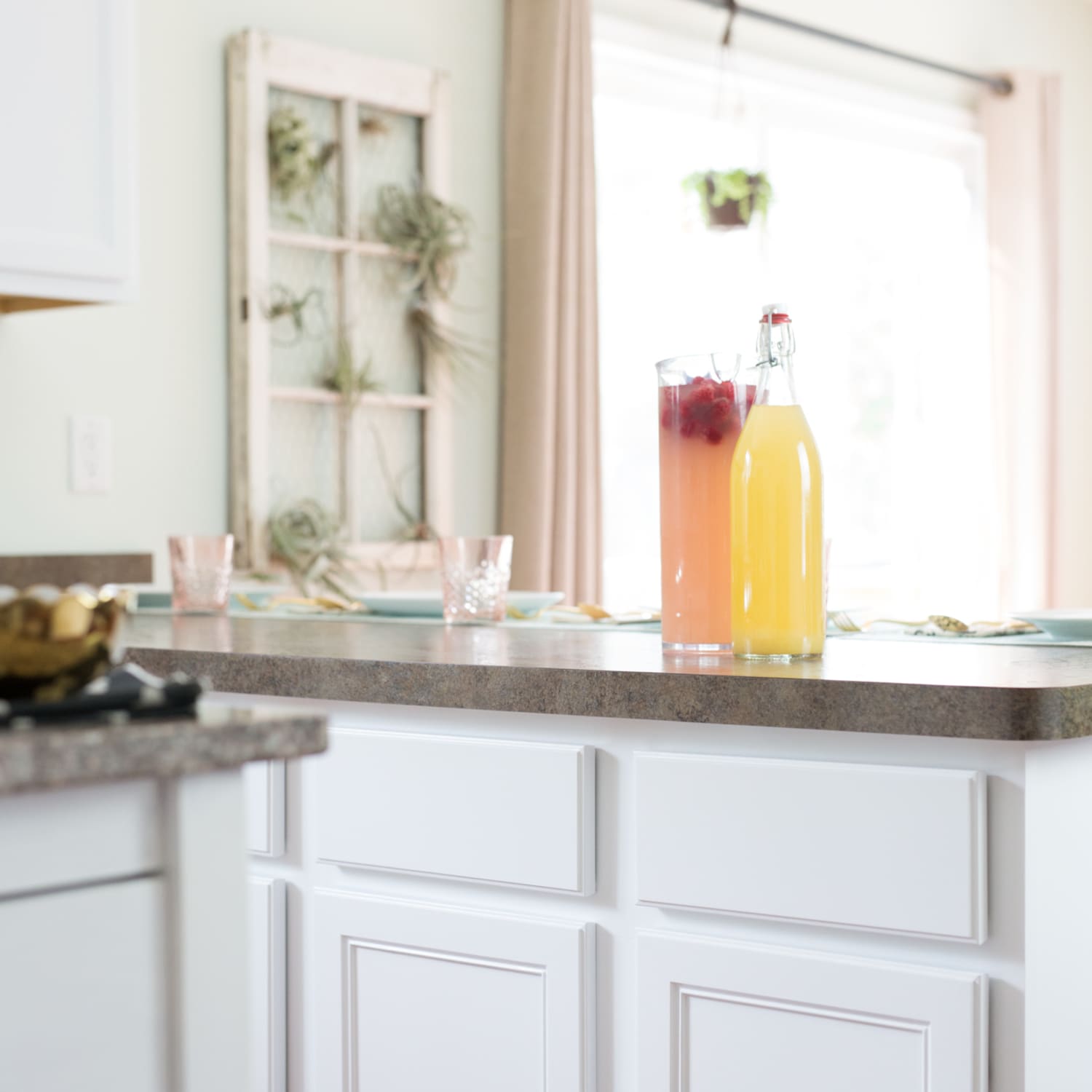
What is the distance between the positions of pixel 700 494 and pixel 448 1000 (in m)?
0.50

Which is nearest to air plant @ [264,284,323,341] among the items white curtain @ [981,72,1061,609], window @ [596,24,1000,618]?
window @ [596,24,1000,618]

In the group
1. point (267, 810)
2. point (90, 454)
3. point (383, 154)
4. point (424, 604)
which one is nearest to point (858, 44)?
point (383, 154)

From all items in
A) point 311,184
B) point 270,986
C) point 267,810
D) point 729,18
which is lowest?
point 270,986

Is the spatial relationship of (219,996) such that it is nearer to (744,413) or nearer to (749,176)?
(744,413)

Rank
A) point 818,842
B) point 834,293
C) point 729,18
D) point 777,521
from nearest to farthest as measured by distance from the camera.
A: point 818,842, point 777,521, point 729,18, point 834,293

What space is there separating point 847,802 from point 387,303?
7.98ft

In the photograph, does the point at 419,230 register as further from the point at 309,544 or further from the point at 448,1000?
the point at 448,1000

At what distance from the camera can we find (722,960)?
1.20 m

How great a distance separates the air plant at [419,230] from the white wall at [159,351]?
13.5 inches

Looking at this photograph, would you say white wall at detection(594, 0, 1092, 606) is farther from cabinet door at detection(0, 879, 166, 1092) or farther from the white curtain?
cabinet door at detection(0, 879, 166, 1092)

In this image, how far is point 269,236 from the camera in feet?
10.2

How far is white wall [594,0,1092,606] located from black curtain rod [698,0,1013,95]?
0.11 feet

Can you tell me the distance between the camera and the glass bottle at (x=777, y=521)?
1.30 metres

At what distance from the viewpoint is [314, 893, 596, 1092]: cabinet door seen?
4.20 ft
